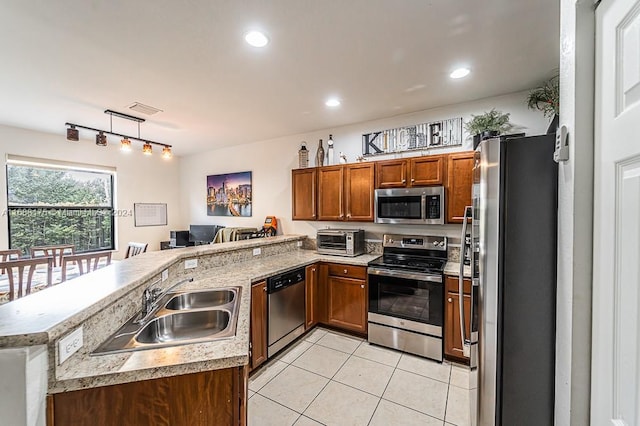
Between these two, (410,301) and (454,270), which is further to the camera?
(410,301)

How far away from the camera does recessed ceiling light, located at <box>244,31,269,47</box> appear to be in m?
1.82

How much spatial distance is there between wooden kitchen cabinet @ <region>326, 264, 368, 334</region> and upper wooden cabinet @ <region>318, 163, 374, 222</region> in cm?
70

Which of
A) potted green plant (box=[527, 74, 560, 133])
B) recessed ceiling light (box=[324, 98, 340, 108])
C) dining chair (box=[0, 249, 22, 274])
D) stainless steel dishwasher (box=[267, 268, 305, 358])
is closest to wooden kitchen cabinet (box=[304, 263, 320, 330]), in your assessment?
stainless steel dishwasher (box=[267, 268, 305, 358])

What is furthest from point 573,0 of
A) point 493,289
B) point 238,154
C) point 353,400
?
point 238,154

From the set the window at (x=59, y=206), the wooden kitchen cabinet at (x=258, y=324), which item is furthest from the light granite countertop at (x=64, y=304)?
the window at (x=59, y=206)

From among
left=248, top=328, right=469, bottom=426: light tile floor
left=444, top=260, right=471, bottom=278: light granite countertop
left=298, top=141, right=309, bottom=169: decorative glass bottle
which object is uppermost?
left=298, top=141, right=309, bottom=169: decorative glass bottle

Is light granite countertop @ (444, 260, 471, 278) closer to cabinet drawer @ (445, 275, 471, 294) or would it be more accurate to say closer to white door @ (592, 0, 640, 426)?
cabinet drawer @ (445, 275, 471, 294)

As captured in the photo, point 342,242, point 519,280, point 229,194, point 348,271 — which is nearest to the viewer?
point 519,280

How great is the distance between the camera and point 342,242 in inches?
134

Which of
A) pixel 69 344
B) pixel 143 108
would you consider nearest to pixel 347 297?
pixel 69 344

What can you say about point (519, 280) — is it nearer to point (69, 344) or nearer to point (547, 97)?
point (69, 344)

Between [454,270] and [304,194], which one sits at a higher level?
[304,194]

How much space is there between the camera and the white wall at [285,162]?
2.83 m

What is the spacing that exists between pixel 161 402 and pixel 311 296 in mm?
2216
